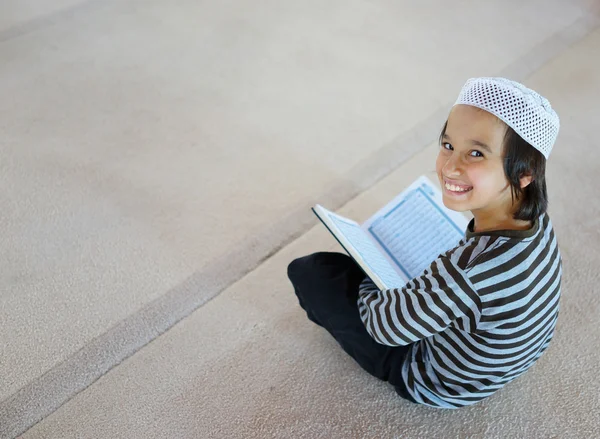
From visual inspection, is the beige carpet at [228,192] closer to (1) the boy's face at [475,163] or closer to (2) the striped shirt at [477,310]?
(2) the striped shirt at [477,310]

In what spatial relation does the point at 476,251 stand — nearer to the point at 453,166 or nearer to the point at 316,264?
the point at 453,166

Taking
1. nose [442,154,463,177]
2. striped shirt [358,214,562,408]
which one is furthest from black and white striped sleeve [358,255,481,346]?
nose [442,154,463,177]

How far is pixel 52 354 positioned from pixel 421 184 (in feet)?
2.48

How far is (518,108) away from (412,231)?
1.26 ft

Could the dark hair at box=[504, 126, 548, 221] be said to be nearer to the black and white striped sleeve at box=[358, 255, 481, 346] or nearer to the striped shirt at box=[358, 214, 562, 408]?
the striped shirt at box=[358, 214, 562, 408]

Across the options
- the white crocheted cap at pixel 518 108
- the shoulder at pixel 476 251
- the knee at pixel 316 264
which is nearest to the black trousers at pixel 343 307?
the knee at pixel 316 264

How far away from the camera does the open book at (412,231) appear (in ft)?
3.51

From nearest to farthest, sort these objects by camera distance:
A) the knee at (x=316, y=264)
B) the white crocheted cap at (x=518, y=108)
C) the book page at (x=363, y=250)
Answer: the white crocheted cap at (x=518, y=108), the book page at (x=363, y=250), the knee at (x=316, y=264)

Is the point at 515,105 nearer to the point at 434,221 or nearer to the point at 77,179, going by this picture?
the point at 434,221

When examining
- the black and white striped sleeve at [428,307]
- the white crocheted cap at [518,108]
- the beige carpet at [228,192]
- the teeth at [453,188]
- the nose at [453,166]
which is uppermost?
the white crocheted cap at [518,108]

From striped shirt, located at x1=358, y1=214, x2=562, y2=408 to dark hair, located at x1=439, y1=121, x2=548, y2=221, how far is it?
2 centimetres

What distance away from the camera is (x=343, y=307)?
3.27 feet

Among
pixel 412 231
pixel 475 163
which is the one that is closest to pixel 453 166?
pixel 475 163

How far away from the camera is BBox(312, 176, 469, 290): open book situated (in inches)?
42.2
